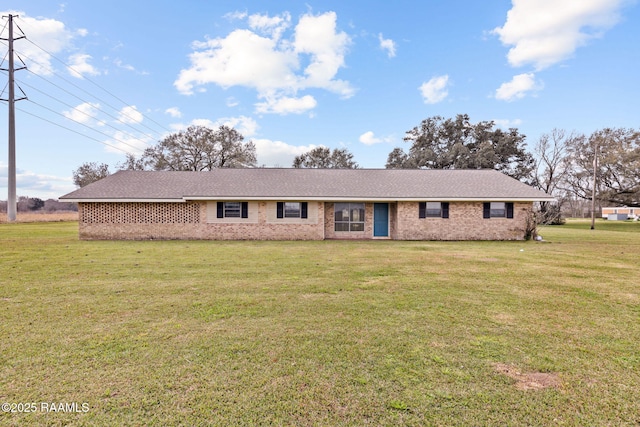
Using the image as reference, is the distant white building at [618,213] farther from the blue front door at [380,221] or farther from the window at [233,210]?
the window at [233,210]

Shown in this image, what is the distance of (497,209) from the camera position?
1722cm

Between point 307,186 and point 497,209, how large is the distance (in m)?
10.6

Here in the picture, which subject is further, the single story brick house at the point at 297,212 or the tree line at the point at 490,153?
the tree line at the point at 490,153

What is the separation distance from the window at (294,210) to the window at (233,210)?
78.8 inches

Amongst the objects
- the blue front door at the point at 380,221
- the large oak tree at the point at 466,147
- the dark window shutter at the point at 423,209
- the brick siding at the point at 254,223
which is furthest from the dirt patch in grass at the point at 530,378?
the large oak tree at the point at 466,147

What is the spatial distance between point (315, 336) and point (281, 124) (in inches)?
1183

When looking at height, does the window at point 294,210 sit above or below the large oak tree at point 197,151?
below

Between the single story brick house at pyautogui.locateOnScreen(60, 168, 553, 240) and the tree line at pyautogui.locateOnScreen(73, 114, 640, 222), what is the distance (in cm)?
2199

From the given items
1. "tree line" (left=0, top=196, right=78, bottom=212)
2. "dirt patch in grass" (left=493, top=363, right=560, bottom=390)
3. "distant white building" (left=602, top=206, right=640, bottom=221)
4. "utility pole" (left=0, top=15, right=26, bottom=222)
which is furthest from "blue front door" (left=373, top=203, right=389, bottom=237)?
"distant white building" (left=602, top=206, right=640, bottom=221)

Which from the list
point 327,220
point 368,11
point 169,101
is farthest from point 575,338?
point 169,101

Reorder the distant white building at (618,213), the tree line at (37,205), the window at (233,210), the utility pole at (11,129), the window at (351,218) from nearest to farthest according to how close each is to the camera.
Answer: the window at (233,210) → the window at (351,218) → the utility pole at (11,129) → the tree line at (37,205) → the distant white building at (618,213)

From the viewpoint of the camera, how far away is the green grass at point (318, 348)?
2590 millimetres

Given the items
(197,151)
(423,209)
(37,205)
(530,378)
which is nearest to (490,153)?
(423,209)

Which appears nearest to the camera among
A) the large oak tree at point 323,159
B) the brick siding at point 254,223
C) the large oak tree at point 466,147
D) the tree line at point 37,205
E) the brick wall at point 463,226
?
the brick siding at point 254,223
